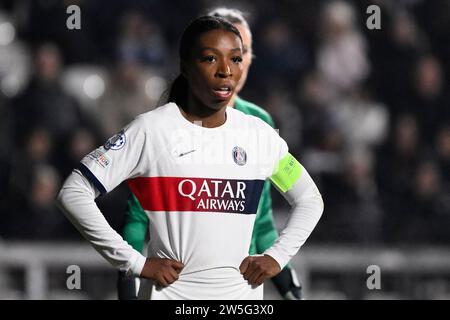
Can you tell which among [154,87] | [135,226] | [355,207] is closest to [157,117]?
[135,226]

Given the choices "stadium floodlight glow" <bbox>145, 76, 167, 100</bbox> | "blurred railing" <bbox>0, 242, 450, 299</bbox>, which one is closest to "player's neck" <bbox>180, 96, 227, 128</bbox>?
"blurred railing" <bbox>0, 242, 450, 299</bbox>

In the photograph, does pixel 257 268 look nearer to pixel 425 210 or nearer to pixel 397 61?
pixel 425 210

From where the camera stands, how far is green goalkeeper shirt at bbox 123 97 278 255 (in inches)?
219

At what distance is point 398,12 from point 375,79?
0.87m

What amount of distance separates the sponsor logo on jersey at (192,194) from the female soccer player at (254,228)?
2.92 feet

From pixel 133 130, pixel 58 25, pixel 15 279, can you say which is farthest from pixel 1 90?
pixel 133 130

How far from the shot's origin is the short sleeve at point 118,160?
4.54m

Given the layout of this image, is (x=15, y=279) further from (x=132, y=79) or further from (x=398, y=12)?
(x=398, y=12)

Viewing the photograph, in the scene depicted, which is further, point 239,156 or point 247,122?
point 247,122

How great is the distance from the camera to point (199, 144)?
4637 millimetres

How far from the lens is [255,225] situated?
5871 mm

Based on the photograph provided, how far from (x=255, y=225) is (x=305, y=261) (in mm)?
3171

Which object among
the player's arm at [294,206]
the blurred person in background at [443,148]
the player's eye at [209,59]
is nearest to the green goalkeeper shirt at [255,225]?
the player's arm at [294,206]

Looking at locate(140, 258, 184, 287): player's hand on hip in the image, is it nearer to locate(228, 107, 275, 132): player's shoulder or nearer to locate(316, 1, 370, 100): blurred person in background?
locate(228, 107, 275, 132): player's shoulder
